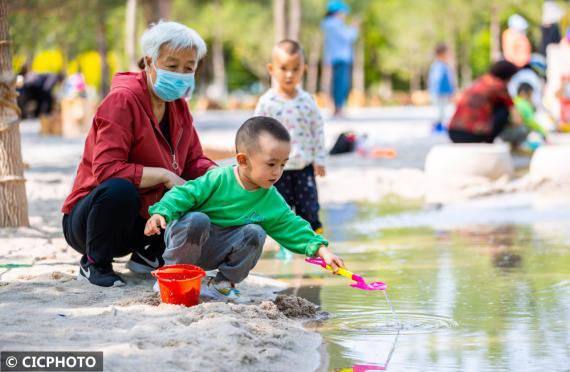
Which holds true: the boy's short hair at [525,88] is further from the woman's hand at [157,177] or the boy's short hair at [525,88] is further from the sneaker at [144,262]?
the woman's hand at [157,177]

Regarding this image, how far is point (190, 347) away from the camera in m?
3.35

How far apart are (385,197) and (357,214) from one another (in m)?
1.23

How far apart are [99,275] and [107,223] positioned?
37 centimetres

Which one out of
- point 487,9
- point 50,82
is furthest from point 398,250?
point 487,9

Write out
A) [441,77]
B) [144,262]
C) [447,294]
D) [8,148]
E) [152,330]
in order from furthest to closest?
1. [441,77]
2. [8,148]
3. [144,262]
4. [447,294]
5. [152,330]

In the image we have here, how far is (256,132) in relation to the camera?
4.17 metres

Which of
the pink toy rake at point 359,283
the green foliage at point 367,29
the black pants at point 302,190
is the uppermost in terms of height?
the green foliage at point 367,29

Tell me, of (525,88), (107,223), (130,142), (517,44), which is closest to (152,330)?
(107,223)

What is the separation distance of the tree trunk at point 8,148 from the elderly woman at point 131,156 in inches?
68.6

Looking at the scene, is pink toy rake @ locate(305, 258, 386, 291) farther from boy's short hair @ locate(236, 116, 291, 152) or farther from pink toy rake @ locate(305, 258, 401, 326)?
boy's short hair @ locate(236, 116, 291, 152)

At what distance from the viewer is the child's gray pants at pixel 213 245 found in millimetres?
4223

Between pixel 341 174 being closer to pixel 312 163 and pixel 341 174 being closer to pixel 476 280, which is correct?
pixel 312 163

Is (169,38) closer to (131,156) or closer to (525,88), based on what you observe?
(131,156)

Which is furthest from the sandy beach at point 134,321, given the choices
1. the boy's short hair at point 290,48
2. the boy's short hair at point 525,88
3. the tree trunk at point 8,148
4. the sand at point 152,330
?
the boy's short hair at point 525,88
